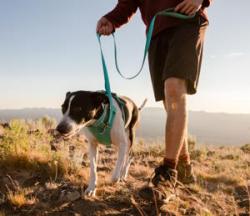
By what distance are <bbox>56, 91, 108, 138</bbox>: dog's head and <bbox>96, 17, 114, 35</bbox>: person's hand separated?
75cm

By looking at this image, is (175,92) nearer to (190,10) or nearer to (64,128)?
(190,10)

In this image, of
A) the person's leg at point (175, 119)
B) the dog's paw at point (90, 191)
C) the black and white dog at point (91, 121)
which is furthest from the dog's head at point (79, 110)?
the person's leg at point (175, 119)

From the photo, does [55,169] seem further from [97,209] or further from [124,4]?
[124,4]

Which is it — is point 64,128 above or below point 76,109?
below

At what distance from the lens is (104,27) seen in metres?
4.27

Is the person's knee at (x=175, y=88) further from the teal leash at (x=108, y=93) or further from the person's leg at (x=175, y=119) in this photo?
the teal leash at (x=108, y=93)

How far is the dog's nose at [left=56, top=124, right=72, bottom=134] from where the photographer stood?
364 cm

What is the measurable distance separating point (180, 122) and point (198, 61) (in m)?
0.64

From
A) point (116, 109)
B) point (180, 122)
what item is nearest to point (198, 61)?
point (180, 122)

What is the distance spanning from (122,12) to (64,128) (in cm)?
170

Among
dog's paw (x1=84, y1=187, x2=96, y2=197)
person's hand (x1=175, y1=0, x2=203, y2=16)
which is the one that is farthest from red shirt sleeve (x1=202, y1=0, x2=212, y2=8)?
dog's paw (x1=84, y1=187, x2=96, y2=197)

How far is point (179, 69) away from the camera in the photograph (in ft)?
11.1

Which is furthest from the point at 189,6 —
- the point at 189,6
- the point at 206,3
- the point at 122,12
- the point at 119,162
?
the point at 119,162

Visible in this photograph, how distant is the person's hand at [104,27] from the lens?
4.26m
